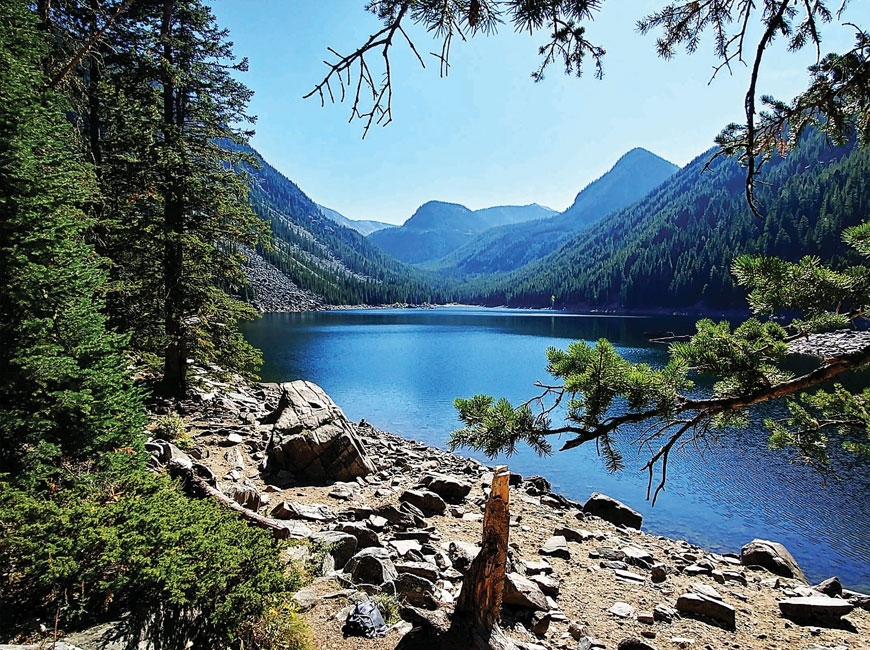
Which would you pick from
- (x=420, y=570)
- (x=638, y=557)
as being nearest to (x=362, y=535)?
(x=420, y=570)

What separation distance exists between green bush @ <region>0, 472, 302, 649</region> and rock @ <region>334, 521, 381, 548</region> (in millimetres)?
3138

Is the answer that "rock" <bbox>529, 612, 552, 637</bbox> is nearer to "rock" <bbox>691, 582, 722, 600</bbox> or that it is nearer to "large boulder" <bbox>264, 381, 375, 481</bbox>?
"rock" <bbox>691, 582, 722, 600</bbox>

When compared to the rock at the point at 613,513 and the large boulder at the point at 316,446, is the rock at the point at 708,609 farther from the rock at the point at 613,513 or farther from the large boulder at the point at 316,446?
the large boulder at the point at 316,446

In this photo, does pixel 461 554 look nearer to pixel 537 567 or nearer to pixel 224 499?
pixel 537 567

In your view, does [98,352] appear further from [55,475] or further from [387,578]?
[387,578]

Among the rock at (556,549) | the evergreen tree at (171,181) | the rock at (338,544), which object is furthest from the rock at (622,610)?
the evergreen tree at (171,181)

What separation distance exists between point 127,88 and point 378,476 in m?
12.0

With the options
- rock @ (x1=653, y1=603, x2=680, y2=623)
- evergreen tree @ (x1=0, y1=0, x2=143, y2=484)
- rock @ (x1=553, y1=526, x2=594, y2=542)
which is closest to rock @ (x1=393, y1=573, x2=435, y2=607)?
rock @ (x1=653, y1=603, x2=680, y2=623)

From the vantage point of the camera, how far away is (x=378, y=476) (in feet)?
35.9

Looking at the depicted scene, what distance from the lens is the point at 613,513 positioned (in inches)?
448

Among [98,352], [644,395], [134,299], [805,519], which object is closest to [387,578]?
[644,395]

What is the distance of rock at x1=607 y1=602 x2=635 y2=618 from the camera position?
5.82m

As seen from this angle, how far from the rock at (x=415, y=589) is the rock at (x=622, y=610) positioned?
8.69ft

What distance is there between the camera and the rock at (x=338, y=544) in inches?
224
